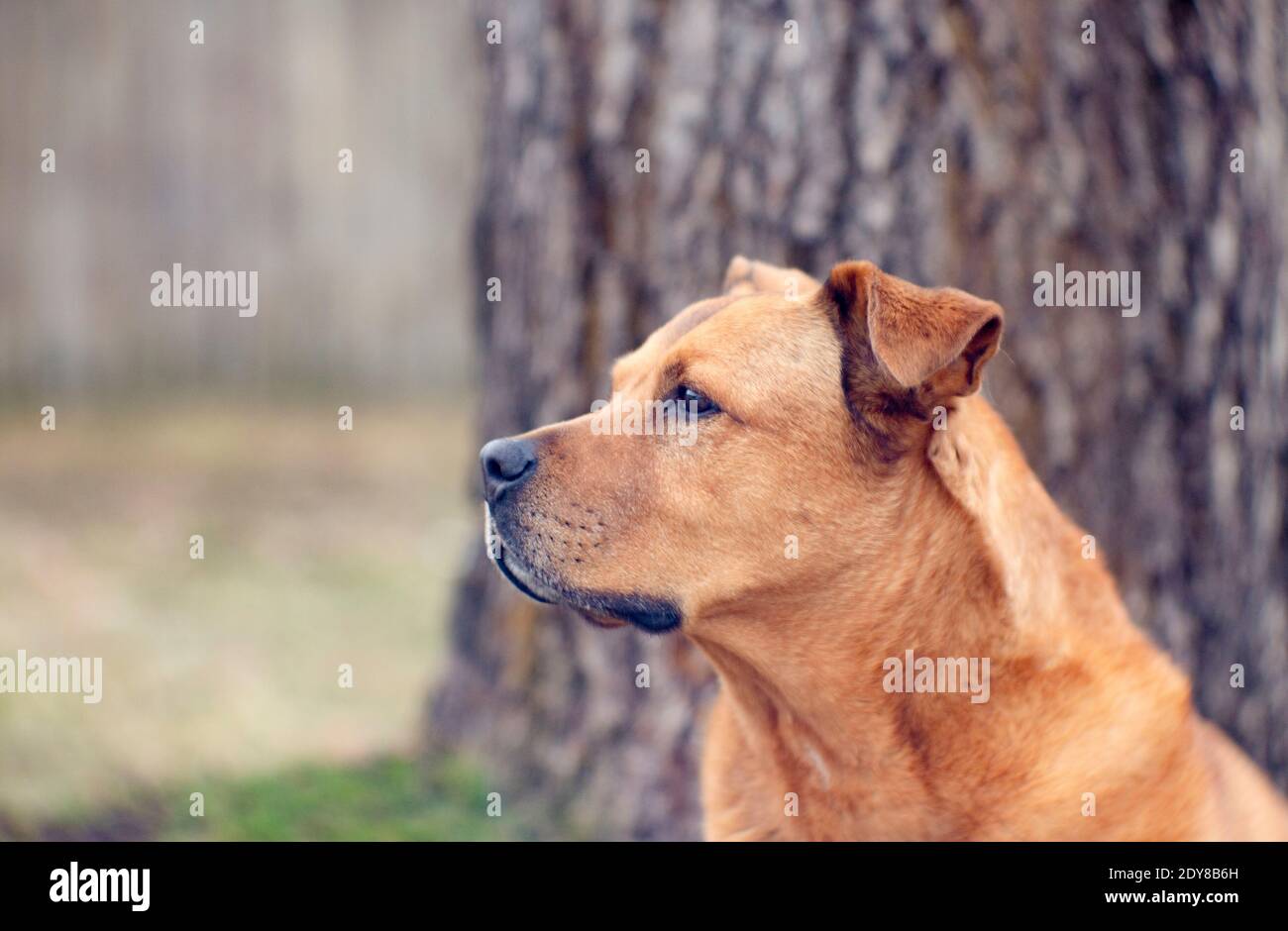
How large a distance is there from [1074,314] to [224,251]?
823 centimetres

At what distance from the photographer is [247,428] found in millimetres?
9586

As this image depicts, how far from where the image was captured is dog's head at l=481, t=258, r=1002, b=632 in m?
2.78

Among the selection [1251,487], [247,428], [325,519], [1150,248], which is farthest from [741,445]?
[247,428]

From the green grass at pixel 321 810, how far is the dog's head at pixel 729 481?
199cm

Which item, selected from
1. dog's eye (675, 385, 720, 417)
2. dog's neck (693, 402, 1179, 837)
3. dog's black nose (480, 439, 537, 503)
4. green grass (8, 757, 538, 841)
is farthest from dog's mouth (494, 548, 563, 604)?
green grass (8, 757, 538, 841)

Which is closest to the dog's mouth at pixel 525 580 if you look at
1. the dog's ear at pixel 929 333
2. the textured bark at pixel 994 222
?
the dog's ear at pixel 929 333

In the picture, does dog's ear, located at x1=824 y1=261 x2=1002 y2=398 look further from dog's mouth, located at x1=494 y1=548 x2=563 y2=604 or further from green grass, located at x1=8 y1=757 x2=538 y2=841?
green grass, located at x1=8 y1=757 x2=538 y2=841

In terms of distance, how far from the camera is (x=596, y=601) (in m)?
2.81

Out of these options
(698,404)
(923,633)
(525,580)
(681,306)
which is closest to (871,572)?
(923,633)

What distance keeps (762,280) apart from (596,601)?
109cm

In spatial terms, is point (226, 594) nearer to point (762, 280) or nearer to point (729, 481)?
point (762, 280)

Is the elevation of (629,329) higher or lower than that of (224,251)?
lower

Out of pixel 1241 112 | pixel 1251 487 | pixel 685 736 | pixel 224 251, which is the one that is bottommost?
pixel 685 736
